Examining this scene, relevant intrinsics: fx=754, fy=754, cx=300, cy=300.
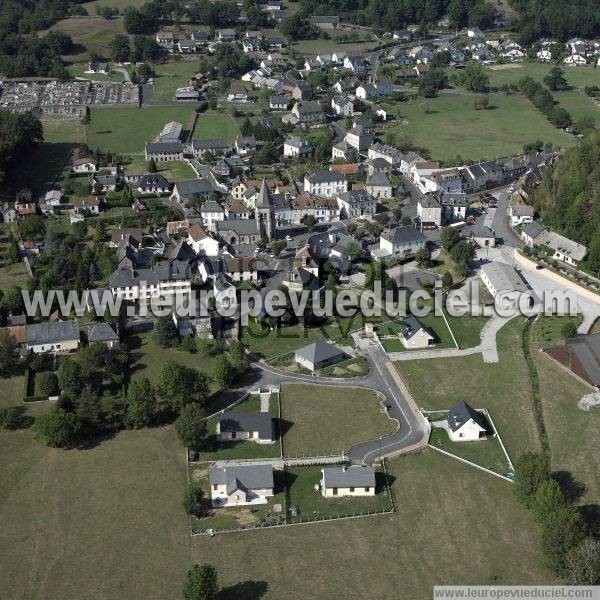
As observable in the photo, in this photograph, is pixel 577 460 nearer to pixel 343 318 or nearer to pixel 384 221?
pixel 343 318

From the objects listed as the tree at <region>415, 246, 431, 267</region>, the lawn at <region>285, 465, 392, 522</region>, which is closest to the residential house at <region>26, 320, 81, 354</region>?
the lawn at <region>285, 465, 392, 522</region>

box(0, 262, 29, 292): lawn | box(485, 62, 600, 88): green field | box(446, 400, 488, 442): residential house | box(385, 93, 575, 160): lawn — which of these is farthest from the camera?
box(485, 62, 600, 88): green field

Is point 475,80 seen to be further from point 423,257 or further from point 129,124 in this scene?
point 423,257

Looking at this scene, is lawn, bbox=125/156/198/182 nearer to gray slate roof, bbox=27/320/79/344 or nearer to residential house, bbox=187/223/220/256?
residential house, bbox=187/223/220/256

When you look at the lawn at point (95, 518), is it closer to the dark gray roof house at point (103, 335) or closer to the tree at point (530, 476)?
the dark gray roof house at point (103, 335)

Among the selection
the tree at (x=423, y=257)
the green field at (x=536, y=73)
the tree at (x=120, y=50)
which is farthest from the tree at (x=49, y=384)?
the green field at (x=536, y=73)

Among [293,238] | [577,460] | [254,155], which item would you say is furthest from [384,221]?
[577,460]
